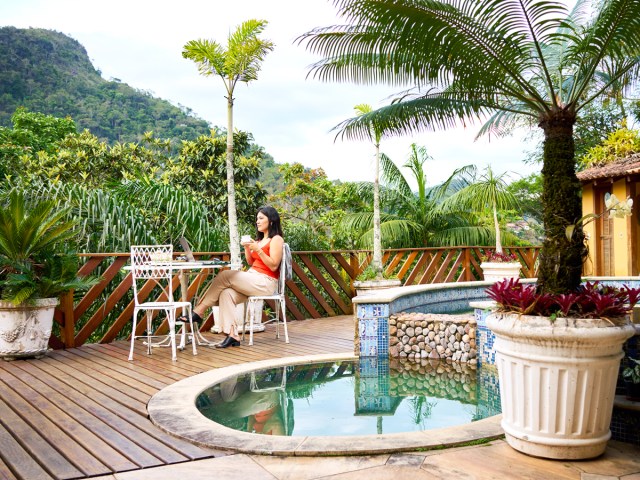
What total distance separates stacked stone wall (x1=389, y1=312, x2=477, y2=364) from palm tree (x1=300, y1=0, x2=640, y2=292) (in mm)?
1589

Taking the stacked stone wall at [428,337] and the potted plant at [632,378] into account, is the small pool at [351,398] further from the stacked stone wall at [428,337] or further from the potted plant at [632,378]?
the potted plant at [632,378]

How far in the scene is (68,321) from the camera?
5.50 metres

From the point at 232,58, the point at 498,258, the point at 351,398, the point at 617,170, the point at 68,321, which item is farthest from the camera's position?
the point at 498,258

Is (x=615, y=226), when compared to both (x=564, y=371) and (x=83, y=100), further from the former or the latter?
(x=83, y=100)

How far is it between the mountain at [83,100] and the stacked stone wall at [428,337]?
22.3m

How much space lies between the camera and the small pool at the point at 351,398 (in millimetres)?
3133

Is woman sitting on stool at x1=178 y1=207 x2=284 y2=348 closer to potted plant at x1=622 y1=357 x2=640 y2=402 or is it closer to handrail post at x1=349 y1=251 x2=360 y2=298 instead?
handrail post at x1=349 y1=251 x2=360 y2=298

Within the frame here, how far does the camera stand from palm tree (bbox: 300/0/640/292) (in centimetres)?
279

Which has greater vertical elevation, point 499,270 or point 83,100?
point 83,100

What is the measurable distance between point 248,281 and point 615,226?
Answer: 8.90m

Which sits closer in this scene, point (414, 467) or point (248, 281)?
point (414, 467)

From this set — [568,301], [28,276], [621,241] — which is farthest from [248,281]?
[621,241]

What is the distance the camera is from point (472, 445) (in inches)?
103

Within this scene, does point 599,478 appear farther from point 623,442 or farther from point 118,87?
point 118,87
